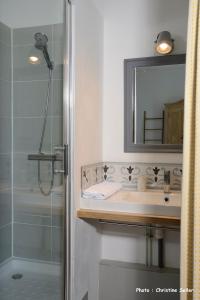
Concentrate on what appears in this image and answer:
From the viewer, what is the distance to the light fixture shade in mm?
1902

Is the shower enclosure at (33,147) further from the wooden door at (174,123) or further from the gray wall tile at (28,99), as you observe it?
the wooden door at (174,123)

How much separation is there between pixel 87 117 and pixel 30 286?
3.77 feet

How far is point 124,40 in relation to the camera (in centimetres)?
211

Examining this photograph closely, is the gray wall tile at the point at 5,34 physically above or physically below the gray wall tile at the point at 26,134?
above

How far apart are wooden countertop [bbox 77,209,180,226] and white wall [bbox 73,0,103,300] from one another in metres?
0.08

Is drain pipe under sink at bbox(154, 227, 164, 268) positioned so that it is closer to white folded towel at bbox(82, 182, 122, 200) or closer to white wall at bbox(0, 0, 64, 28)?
white folded towel at bbox(82, 182, 122, 200)

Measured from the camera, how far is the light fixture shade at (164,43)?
1.90m

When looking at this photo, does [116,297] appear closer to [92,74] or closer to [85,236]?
[85,236]

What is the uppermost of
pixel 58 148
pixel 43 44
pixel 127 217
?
pixel 43 44

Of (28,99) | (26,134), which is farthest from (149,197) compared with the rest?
(28,99)

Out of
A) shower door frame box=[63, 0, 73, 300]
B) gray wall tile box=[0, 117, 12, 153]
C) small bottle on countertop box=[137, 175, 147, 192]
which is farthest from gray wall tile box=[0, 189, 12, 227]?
small bottle on countertop box=[137, 175, 147, 192]

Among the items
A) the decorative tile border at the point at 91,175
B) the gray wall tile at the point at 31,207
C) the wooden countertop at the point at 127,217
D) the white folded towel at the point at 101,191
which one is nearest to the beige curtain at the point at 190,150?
the wooden countertop at the point at 127,217

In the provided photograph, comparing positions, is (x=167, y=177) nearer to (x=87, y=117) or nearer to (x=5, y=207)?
(x=87, y=117)

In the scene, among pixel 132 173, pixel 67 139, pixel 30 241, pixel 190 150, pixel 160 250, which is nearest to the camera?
pixel 190 150
